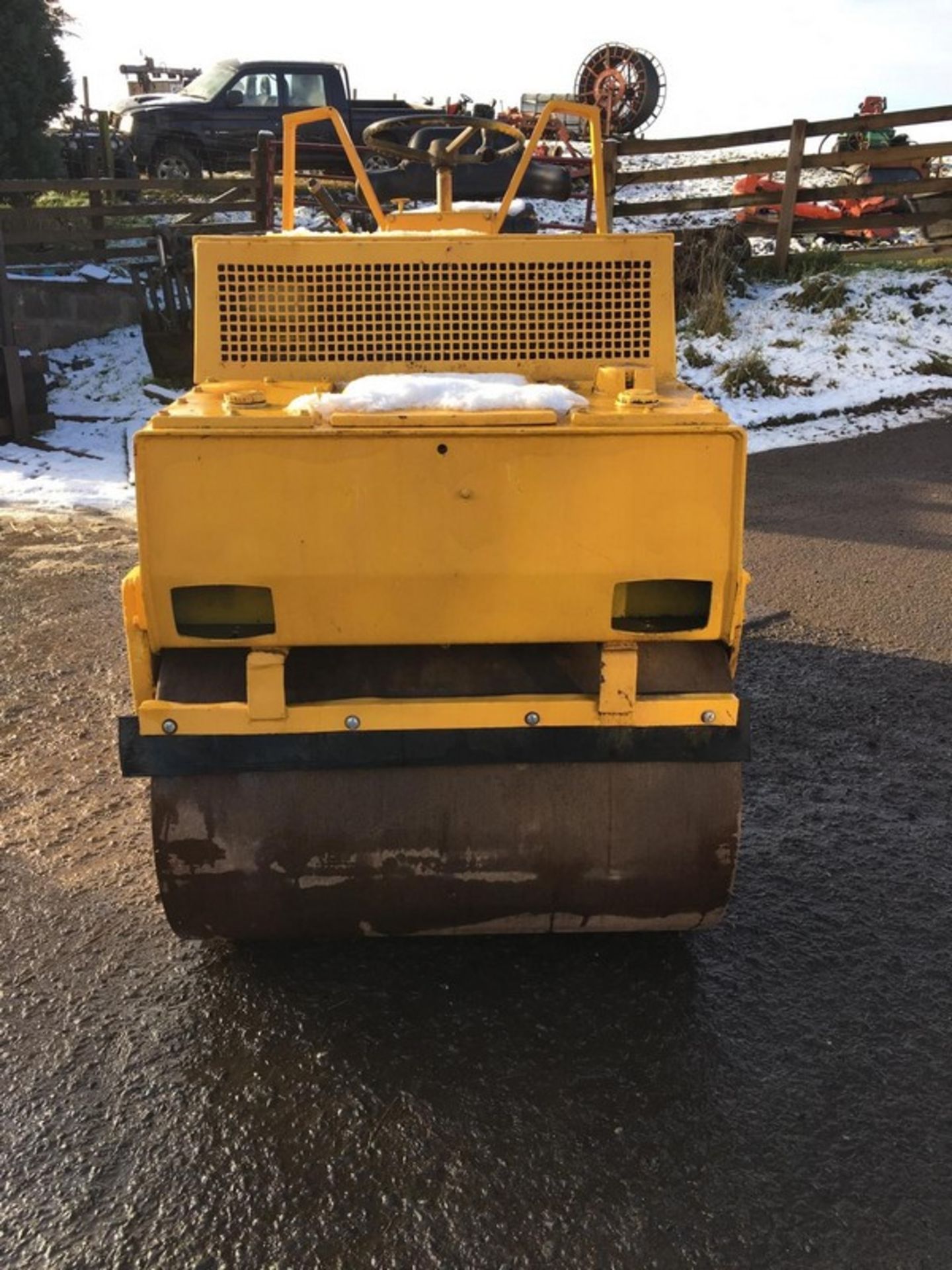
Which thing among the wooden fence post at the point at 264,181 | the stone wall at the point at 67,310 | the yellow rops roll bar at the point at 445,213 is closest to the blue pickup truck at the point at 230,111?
the stone wall at the point at 67,310

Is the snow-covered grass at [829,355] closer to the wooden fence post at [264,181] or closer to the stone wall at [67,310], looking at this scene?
the wooden fence post at [264,181]

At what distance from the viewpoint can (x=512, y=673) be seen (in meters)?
2.81

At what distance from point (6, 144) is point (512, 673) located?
56.1 ft

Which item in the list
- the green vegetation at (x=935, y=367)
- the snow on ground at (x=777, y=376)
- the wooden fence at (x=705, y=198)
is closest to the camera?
the snow on ground at (x=777, y=376)

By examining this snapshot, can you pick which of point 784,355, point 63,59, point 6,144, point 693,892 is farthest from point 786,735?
point 63,59

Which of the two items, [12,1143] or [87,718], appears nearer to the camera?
[12,1143]

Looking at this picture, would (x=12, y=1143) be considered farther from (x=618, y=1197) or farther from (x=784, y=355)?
(x=784, y=355)

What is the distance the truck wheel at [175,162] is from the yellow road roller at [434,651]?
16050mm

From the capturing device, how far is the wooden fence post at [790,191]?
1230 cm

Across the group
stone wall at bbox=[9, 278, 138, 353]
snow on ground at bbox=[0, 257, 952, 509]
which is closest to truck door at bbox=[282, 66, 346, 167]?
stone wall at bbox=[9, 278, 138, 353]

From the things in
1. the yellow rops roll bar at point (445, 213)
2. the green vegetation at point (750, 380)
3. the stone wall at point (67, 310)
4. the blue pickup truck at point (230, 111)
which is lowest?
the green vegetation at point (750, 380)

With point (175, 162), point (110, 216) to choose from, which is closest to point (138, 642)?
point (110, 216)

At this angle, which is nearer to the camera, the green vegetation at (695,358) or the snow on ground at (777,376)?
the snow on ground at (777,376)

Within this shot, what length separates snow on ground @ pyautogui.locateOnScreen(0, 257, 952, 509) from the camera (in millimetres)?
9281
